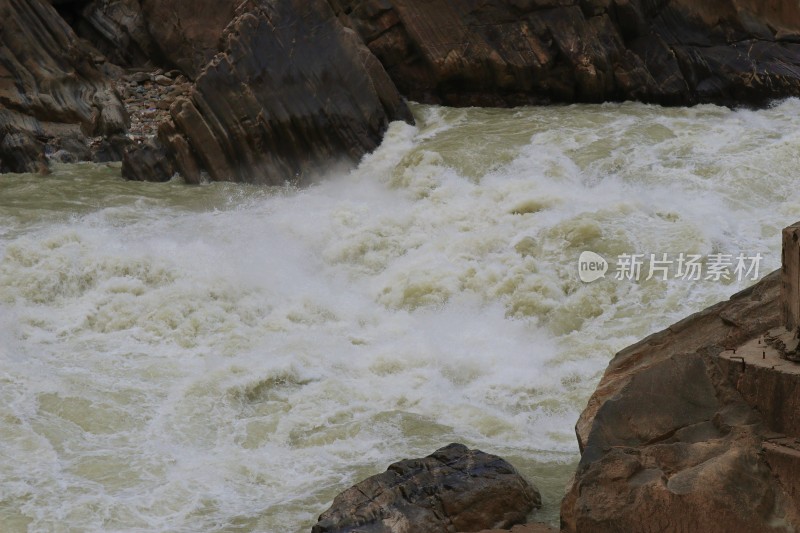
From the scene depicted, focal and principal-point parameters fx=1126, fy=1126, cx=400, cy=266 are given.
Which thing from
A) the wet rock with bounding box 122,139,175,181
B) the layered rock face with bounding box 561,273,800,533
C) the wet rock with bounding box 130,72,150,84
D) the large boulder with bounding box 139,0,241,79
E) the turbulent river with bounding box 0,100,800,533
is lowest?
the turbulent river with bounding box 0,100,800,533

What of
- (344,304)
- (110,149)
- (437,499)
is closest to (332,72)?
A: (110,149)

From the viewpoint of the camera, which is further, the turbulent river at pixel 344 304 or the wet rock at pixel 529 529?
the turbulent river at pixel 344 304

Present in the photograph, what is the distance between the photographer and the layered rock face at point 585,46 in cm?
1582

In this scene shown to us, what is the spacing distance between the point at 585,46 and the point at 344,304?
6.85 metres

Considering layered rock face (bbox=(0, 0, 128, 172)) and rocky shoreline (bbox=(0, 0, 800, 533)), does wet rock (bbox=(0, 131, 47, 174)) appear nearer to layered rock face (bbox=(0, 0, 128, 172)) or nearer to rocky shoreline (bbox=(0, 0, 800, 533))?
rocky shoreline (bbox=(0, 0, 800, 533))

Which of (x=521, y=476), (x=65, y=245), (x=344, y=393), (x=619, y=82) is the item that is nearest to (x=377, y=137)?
(x=619, y=82)

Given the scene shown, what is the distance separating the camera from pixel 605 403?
18.8ft

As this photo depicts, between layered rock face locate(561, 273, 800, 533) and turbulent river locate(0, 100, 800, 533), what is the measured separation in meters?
1.12

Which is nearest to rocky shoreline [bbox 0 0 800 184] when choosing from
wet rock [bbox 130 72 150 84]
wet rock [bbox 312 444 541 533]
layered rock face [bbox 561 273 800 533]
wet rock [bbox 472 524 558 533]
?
wet rock [bbox 130 72 150 84]

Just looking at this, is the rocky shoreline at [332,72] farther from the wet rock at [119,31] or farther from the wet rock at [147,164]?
the wet rock at [119,31]

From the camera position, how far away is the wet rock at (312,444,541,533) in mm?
6125

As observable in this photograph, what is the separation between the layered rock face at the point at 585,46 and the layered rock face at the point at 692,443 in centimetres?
1020

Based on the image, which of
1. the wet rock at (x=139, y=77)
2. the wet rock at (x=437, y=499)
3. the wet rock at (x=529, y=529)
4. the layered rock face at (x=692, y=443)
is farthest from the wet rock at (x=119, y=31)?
the layered rock face at (x=692, y=443)

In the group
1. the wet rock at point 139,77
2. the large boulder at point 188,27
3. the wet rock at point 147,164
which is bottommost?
the wet rock at point 147,164
